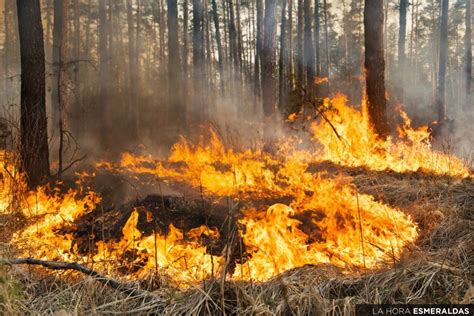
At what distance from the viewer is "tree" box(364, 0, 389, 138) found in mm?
7656

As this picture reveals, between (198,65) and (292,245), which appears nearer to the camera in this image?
(292,245)

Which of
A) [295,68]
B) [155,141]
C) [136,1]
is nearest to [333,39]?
[295,68]

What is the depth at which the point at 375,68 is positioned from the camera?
7.78 m

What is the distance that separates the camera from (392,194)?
494cm

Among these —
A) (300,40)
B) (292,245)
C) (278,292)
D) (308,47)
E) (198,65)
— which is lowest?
(292,245)

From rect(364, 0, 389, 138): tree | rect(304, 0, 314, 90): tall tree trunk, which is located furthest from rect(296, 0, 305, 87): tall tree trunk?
rect(364, 0, 389, 138): tree

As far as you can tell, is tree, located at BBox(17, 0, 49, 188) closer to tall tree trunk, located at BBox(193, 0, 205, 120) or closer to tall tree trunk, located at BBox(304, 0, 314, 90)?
tall tree trunk, located at BBox(193, 0, 205, 120)

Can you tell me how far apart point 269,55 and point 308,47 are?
15647mm

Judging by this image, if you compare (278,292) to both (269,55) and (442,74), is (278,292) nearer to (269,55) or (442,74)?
(269,55)

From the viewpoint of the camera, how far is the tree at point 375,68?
766cm

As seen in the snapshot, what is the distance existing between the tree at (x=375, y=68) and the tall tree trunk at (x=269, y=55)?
2367 mm

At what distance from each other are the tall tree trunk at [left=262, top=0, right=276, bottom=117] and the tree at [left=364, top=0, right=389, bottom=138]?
2367 millimetres

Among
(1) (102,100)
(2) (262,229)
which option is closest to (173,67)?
(1) (102,100)

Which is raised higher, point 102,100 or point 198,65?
point 198,65
